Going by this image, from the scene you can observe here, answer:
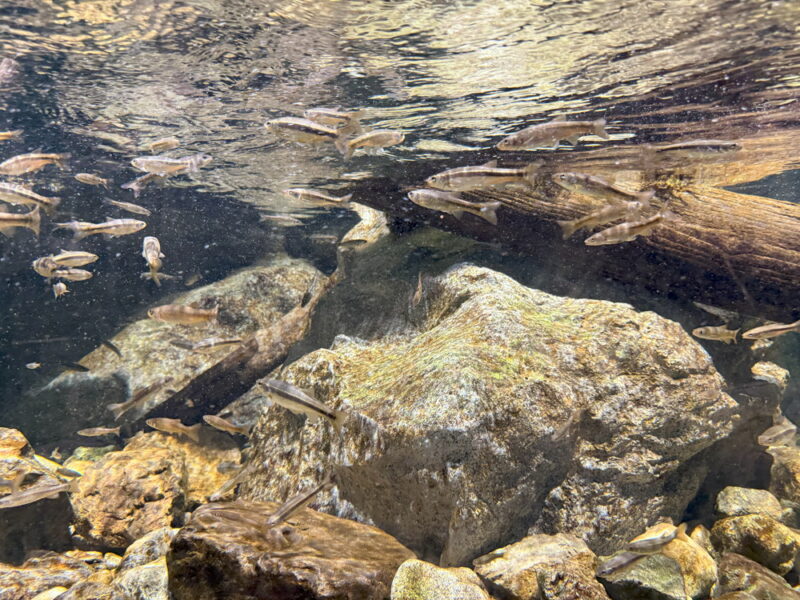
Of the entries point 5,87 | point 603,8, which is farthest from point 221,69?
point 603,8

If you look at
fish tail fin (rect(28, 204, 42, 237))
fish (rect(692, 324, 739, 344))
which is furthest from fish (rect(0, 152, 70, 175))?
fish (rect(692, 324, 739, 344))

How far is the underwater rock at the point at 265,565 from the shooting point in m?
3.17

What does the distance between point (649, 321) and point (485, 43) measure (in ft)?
18.7

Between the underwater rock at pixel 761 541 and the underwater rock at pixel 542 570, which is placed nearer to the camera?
the underwater rock at pixel 542 570

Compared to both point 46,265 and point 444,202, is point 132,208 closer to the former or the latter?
point 46,265

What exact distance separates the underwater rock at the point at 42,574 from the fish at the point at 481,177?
6.38 meters

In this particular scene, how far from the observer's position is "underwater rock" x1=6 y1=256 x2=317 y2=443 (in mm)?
10539

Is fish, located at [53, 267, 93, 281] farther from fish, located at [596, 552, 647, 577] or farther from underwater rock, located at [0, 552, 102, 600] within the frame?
fish, located at [596, 552, 647, 577]

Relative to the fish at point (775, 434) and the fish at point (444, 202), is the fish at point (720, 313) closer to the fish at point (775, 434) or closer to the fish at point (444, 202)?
the fish at point (775, 434)

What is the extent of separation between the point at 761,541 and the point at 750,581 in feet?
2.47

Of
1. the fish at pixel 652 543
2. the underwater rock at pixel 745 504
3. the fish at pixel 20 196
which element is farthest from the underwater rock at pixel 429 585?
the fish at pixel 20 196

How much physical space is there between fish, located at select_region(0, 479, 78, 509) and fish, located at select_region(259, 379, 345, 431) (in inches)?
142

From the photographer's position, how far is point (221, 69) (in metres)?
9.15

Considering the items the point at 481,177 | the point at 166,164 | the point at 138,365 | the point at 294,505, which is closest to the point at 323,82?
the point at 166,164
